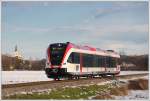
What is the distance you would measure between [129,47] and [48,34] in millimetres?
2524

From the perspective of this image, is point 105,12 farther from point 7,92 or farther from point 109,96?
point 7,92

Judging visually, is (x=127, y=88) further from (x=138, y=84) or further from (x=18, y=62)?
(x=18, y=62)

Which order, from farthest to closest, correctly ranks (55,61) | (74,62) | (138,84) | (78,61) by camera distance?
(78,61) < (74,62) < (55,61) < (138,84)

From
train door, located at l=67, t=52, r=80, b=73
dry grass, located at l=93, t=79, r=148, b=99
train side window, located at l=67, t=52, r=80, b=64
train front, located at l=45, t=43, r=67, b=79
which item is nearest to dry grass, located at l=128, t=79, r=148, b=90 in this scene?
dry grass, located at l=93, t=79, r=148, b=99

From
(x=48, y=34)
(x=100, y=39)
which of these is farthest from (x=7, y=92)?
(x=100, y=39)

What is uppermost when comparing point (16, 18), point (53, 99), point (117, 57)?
point (16, 18)

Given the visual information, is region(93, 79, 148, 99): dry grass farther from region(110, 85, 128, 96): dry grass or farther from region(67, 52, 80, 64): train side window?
region(67, 52, 80, 64): train side window

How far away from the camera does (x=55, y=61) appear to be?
16500 mm

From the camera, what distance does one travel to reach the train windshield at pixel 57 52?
1631 cm

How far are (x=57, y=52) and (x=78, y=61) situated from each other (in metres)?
0.77

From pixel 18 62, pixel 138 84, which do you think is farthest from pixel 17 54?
pixel 138 84

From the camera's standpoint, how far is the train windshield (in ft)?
53.5

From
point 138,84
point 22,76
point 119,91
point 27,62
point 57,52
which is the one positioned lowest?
point 119,91

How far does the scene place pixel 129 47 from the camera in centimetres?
1559
